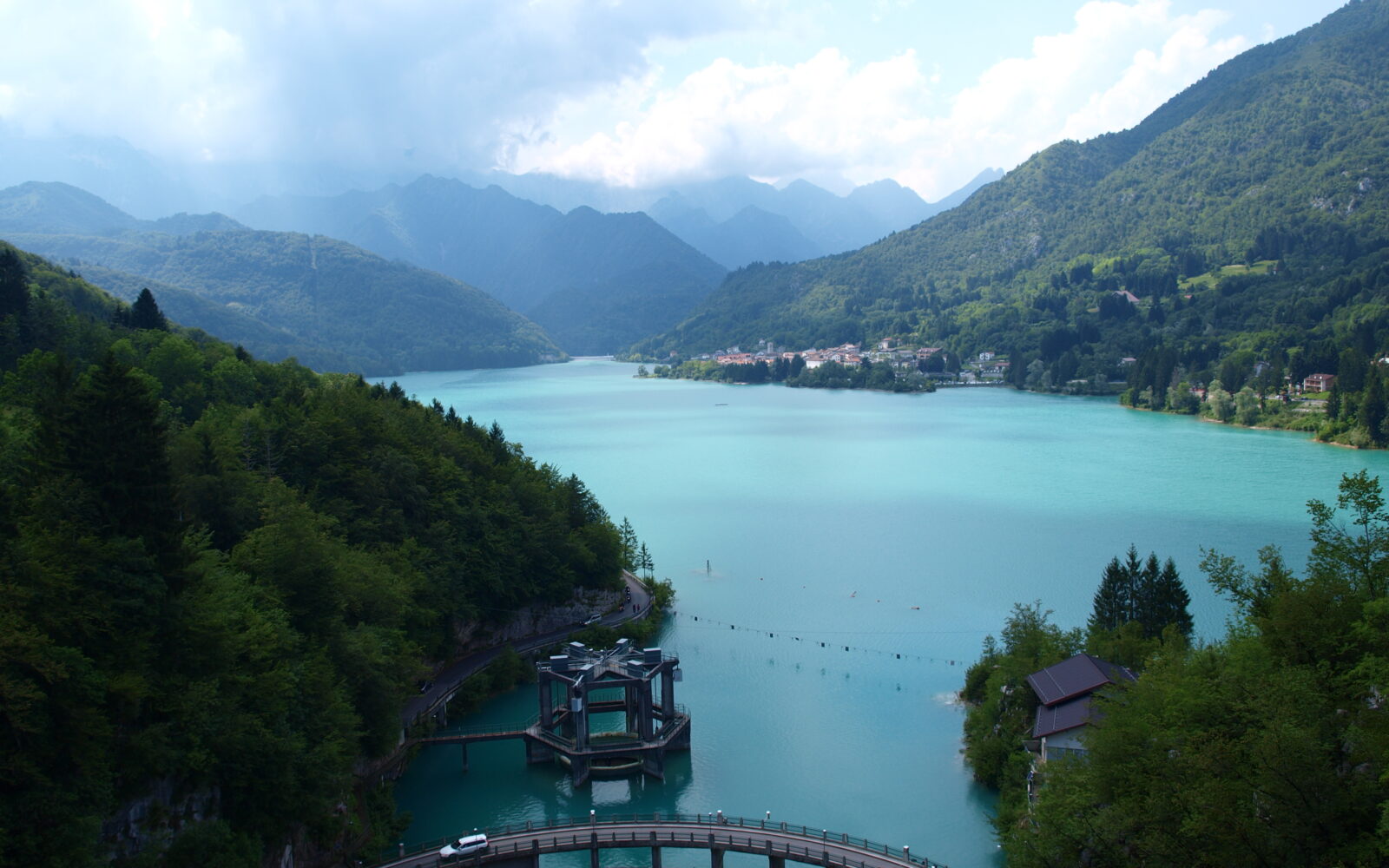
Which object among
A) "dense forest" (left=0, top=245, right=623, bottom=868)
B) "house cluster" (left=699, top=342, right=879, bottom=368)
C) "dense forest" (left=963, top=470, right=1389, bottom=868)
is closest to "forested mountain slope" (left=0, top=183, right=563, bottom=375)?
"house cluster" (left=699, top=342, right=879, bottom=368)

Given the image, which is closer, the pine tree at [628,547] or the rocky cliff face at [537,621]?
the rocky cliff face at [537,621]

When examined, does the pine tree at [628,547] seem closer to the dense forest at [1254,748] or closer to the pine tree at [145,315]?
the pine tree at [145,315]

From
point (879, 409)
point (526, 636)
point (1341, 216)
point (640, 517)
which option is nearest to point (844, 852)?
point (526, 636)

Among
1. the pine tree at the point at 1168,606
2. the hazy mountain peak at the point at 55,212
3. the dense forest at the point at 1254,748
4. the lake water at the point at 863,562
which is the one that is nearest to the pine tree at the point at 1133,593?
the pine tree at the point at 1168,606

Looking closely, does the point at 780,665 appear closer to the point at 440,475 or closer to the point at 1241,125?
the point at 440,475

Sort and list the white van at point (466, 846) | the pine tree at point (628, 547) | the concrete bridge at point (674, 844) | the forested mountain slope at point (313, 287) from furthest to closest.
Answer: the forested mountain slope at point (313, 287), the pine tree at point (628, 547), the white van at point (466, 846), the concrete bridge at point (674, 844)

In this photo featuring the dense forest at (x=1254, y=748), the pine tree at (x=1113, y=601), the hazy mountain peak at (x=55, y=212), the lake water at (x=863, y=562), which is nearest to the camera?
the dense forest at (x=1254, y=748)

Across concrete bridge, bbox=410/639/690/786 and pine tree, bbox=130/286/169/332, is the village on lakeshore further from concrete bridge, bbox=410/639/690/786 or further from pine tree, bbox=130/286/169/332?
pine tree, bbox=130/286/169/332
